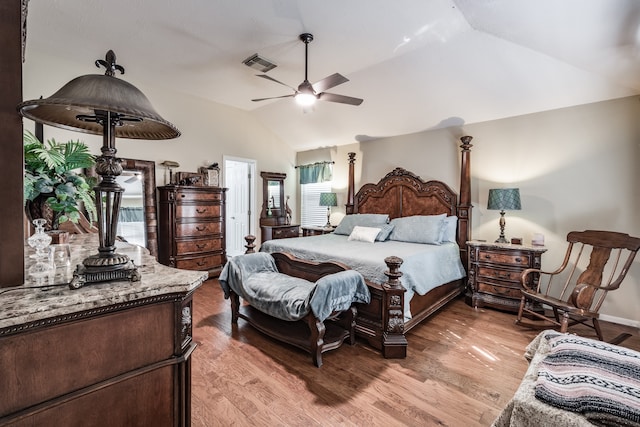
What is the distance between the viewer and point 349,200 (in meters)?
5.54

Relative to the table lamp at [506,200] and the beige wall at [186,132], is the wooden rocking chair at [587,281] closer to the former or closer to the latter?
the table lamp at [506,200]

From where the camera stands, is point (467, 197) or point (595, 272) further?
point (467, 197)

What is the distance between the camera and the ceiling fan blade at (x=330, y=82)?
287cm

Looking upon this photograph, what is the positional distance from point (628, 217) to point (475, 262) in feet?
5.24

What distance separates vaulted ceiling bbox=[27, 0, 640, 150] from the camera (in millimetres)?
2537

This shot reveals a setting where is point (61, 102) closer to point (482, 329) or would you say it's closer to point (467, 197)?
point (482, 329)

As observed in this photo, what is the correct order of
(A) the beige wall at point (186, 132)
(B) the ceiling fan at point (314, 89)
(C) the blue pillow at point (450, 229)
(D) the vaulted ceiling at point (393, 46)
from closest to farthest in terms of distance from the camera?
1. (D) the vaulted ceiling at point (393, 46)
2. (B) the ceiling fan at point (314, 89)
3. (A) the beige wall at point (186, 132)
4. (C) the blue pillow at point (450, 229)

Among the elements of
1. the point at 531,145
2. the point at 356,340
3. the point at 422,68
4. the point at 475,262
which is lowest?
the point at 356,340

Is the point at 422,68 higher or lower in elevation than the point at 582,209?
higher

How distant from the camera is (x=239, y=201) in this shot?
6.32 m

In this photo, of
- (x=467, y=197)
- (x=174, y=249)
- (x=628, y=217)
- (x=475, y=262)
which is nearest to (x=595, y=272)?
(x=628, y=217)

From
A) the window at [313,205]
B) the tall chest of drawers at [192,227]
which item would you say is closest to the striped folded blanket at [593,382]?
the tall chest of drawers at [192,227]

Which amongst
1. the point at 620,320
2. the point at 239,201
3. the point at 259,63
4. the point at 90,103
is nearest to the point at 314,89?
the point at 259,63

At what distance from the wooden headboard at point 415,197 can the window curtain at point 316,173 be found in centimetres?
62
